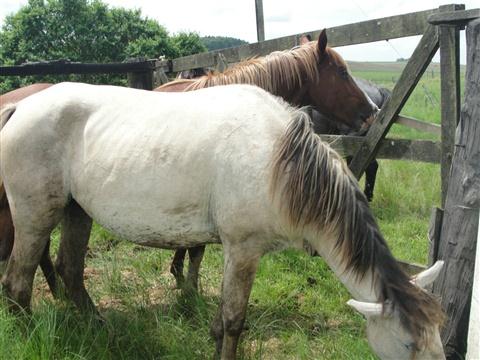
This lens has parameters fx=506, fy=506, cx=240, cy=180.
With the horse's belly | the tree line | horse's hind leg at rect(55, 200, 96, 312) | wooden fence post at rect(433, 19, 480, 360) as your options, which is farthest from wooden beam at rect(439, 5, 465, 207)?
the tree line

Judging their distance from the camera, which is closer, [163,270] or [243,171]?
[243,171]

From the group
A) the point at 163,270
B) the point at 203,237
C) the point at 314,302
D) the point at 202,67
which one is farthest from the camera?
the point at 202,67

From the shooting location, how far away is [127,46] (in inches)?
779

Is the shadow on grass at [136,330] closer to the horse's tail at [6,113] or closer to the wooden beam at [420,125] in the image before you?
the horse's tail at [6,113]

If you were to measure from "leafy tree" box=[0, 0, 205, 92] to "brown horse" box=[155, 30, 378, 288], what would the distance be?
49.8 feet

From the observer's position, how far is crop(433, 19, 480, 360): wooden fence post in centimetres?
279

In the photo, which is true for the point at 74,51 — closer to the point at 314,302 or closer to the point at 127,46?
the point at 127,46

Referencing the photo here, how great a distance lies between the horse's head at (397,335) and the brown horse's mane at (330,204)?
105 millimetres

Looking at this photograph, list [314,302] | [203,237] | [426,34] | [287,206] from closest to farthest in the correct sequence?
1. [287,206]
2. [203,237]
3. [426,34]
4. [314,302]

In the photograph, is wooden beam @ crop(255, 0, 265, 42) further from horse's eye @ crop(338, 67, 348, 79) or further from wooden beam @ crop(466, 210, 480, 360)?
wooden beam @ crop(466, 210, 480, 360)

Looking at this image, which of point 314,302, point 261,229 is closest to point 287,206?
point 261,229

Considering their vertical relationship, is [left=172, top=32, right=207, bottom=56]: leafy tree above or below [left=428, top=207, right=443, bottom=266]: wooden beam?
above

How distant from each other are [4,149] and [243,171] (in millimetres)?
1720

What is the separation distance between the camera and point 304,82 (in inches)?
192
